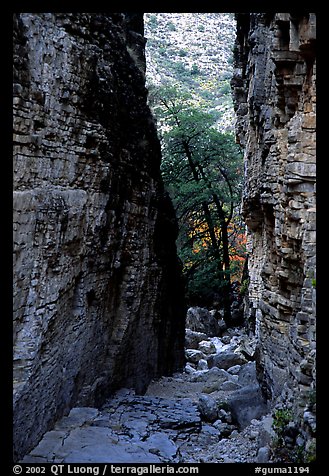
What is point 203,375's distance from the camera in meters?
16.0

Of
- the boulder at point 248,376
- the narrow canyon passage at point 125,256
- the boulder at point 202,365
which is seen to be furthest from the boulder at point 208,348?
the narrow canyon passage at point 125,256

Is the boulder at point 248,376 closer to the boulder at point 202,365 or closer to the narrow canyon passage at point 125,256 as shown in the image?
the narrow canyon passage at point 125,256

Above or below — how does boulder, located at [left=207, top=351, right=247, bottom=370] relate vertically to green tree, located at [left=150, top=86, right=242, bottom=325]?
below

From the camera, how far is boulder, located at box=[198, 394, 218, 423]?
10594mm

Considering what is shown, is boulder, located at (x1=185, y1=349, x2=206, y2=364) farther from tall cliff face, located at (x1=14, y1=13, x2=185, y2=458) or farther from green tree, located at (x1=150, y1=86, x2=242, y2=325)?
tall cliff face, located at (x1=14, y1=13, x2=185, y2=458)

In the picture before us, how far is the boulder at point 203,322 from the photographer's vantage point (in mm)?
22672

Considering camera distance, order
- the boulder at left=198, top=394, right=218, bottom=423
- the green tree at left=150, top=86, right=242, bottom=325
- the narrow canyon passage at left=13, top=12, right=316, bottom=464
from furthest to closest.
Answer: the green tree at left=150, top=86, right=242, bottom=325
the boulder at left=198, top=394, right=218, bottom=423
the narrow canyon passage at left=13, top=12, right=316, bottom=464

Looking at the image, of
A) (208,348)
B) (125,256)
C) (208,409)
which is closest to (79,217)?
(125,256)

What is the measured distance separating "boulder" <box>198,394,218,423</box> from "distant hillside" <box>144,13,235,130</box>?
36.6 metres

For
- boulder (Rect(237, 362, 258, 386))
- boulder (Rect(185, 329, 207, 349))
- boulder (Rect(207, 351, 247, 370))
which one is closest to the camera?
boulder (Rect(237, 362, 258, 386))

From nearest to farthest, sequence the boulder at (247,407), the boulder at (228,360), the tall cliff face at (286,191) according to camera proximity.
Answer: the tall cliff face at (286,191), the boulder at (247,407), the boulder at (228,360)

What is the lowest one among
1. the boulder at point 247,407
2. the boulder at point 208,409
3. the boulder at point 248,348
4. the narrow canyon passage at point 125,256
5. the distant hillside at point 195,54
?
the boulder at point 248,348

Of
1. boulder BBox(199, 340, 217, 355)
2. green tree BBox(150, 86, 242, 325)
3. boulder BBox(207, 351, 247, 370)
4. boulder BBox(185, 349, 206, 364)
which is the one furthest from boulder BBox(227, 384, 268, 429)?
green tree BBox(150, 86, 242, 325)
